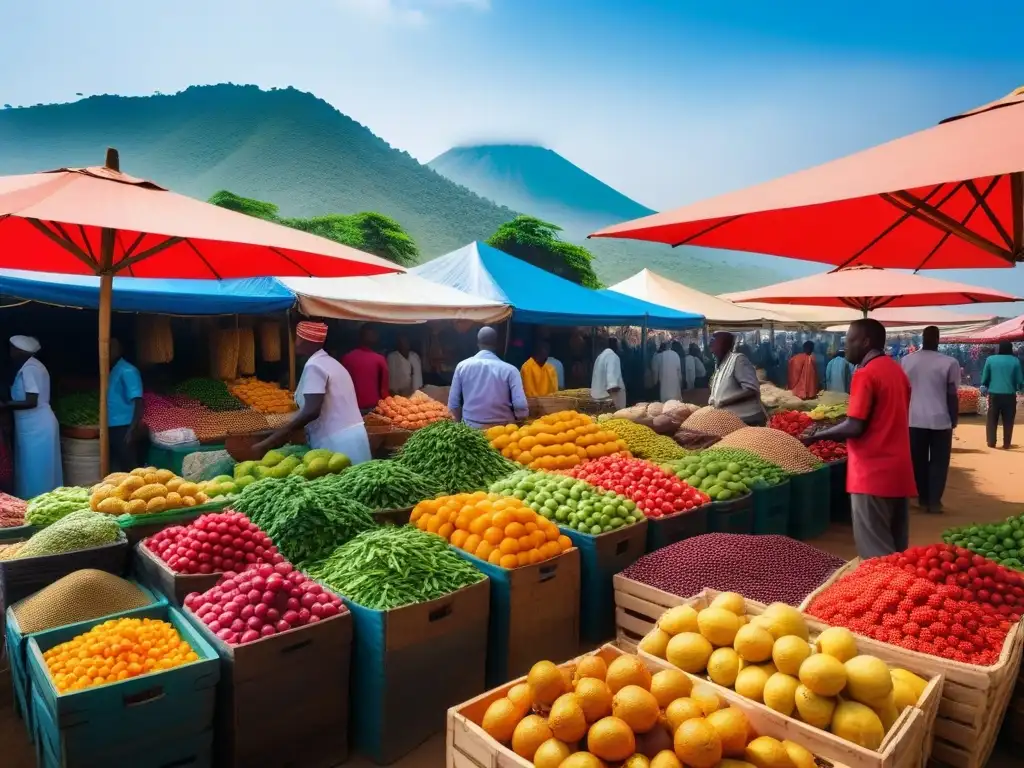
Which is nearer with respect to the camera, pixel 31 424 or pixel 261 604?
pixel 261 604

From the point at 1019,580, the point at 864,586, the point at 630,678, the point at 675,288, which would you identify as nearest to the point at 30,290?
the point at 630,678

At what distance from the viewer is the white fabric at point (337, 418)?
4703 mm

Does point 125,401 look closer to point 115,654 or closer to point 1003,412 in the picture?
point 115,654

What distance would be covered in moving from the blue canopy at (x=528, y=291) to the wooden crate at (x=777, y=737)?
7.67 m

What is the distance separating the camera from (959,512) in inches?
296

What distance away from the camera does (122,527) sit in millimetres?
3451

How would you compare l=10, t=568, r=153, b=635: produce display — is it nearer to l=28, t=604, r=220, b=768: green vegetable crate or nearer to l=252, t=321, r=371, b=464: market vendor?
l=28, t=604, r=220, b=768: green vegetable crate

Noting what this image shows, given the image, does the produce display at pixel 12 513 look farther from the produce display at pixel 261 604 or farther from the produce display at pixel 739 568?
the produce display at pixel 739 568

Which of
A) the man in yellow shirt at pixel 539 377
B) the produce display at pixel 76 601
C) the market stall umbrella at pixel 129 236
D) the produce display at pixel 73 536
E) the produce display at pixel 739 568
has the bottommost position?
the produce display at pixel 76 601

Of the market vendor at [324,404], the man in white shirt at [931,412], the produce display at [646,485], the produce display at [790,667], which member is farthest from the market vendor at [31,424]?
the man in white shirt at [931,412]

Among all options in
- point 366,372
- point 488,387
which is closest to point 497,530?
point 488,387

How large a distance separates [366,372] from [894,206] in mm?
5334

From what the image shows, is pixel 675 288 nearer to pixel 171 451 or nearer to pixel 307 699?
pixel 171 451

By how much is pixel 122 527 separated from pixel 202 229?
5.49 feet
